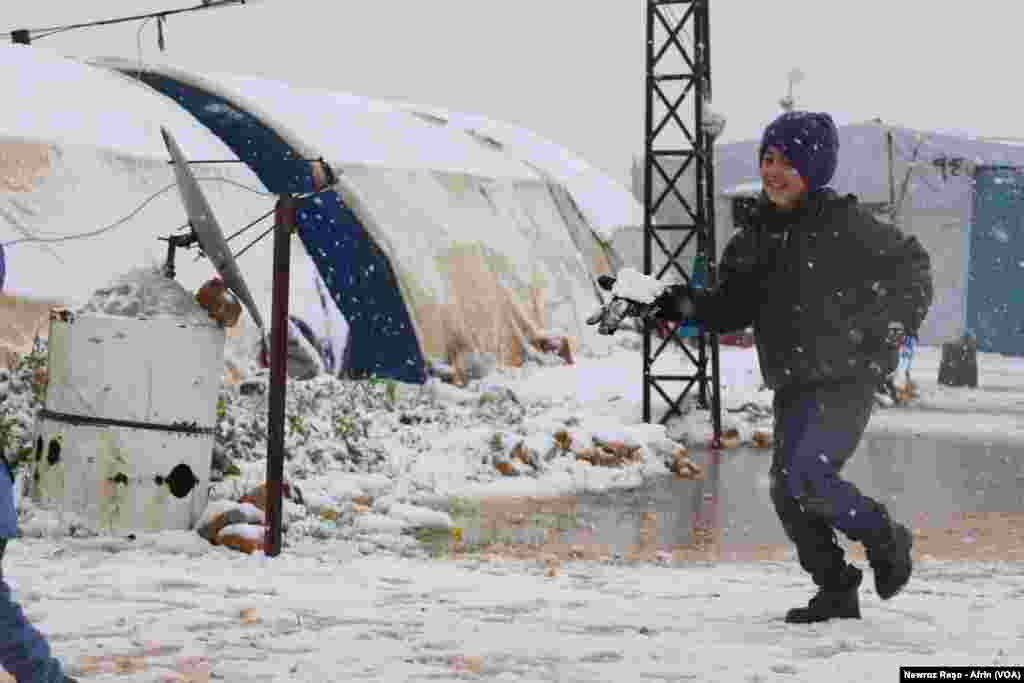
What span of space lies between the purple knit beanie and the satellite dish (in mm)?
3213

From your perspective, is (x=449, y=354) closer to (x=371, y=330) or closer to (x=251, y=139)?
(x=371, y=330)

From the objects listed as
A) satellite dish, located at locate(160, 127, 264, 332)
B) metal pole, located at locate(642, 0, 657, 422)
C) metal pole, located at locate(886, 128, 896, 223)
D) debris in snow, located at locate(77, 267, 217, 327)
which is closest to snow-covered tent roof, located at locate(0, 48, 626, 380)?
metal pole, located at locate(642, 0, 657, 422)

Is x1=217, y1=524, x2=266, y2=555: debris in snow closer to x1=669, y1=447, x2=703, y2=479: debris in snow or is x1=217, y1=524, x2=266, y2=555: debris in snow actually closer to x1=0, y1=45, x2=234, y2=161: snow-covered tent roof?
x1=669, y1=447, x2=703, y2=479: debris in snow

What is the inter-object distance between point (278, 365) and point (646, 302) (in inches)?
103

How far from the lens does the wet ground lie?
9250mm

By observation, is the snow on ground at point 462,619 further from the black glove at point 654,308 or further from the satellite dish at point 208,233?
the satellite dish at point 208,233

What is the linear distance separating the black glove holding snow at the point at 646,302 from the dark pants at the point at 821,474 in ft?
1.60

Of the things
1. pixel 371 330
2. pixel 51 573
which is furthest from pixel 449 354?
pixel 51 573

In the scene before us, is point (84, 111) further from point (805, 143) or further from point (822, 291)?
point (822, 291)

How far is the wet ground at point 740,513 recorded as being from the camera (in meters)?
9.25

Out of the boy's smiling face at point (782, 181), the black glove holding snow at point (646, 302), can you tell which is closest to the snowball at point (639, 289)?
the black glove holding snow at point (646, 302)

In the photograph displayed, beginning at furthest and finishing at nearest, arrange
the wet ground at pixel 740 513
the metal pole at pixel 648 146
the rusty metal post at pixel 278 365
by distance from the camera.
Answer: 1. the metal pole at pixel 648 146
2. the wet ground at pixel 740 513
3. the rusty metal post at pixel 278 365

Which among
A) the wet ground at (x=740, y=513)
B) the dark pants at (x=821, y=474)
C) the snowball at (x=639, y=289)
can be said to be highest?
the snowball at (x=639, y=289)

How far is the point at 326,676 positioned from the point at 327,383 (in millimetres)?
10926
